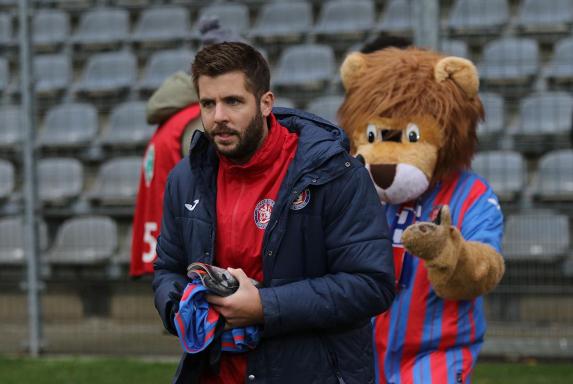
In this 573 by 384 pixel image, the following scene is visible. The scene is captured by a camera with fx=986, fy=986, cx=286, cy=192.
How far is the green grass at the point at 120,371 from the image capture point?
5523 mm

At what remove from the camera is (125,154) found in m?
7.54

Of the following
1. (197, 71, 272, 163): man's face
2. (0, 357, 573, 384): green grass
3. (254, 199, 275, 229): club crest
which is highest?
(197, 71, 272, 163): man's face

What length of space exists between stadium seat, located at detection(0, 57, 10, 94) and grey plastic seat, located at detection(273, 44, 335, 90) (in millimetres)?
2281

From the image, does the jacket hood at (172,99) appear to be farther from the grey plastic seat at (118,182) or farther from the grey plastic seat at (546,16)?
the grey plastic seat at (546,16)

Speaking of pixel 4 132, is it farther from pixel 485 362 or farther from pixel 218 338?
pixel 218 338

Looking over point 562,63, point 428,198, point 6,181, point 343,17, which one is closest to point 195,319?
point 428,198

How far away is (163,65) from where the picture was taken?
7727 mm

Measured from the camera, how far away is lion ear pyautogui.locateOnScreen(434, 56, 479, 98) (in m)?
3.35

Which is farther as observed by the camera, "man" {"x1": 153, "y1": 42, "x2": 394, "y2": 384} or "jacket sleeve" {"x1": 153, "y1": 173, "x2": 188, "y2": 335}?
"jacket sleeve" {"x1": 153, "y1": 173, "x2": 188, "y2": 335}

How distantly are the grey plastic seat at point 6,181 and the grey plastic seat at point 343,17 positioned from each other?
8.44ft

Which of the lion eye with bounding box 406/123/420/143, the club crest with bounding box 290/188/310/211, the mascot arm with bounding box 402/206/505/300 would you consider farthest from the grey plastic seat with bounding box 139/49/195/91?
the club crest with bounding box 290/188/310/211

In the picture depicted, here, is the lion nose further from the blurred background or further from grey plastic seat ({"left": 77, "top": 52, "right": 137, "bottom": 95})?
grey plastic seat ({"left": 77, "top": 52, "right": 137, "bottom": 95})

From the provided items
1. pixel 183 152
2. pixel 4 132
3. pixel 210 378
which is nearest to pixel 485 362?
pixel 183 152

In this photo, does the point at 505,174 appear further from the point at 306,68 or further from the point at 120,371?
the point at 120,371
